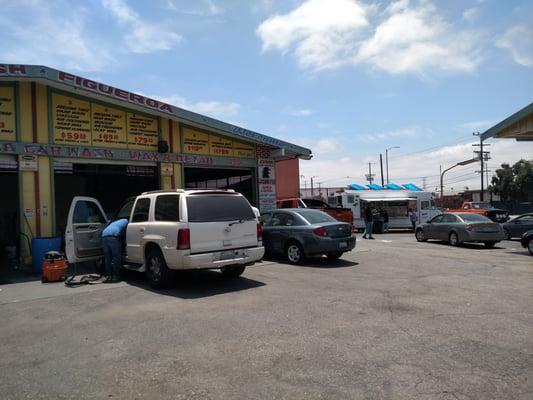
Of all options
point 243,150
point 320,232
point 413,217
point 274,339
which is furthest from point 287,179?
point 274,339

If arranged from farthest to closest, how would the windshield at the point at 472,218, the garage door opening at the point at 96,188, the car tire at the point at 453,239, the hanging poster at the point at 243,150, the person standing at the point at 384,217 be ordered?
the person standing at the point at 384,217 → the garage door opening at the point at 96,188 → the car tire at the point at 453,239 → the windshield at the point at 472,218 → the hanging poster at the point at 243,150

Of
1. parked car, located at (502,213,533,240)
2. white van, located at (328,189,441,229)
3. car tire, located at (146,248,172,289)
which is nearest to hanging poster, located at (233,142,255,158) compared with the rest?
car tire, located at (146,248,172,289)

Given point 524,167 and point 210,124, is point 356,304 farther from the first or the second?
point 524,167

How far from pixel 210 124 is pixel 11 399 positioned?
11.9 meters

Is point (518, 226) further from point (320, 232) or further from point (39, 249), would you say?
point (39, 249)

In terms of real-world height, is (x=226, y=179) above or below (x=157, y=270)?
above

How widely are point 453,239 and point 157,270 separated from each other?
1275cm

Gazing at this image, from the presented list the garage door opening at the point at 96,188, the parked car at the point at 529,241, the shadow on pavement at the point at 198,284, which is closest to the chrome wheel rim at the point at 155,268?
the shadow on pavement at the point at 198,284

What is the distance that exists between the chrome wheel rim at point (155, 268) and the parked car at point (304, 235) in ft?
13.9

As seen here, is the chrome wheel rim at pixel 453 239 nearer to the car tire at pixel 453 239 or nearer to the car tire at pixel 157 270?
the car tire at pixel 453 239

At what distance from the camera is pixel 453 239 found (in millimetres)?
17672

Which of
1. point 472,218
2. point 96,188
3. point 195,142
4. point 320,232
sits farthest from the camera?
point 96,188

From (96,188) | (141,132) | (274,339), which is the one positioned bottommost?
(274,339)

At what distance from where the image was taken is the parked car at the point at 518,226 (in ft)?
61.5
